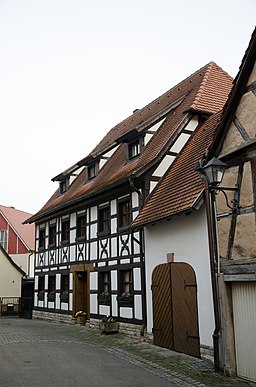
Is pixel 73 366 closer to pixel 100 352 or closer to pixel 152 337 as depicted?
pixel 100 352

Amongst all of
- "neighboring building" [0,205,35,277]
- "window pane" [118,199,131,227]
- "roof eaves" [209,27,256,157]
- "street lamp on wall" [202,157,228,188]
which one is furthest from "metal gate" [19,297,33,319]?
"street lamp on wall" [202,157,228,188]

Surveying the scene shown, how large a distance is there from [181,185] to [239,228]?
3.79 metres

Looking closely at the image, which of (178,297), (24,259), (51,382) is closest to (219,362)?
(178,297)

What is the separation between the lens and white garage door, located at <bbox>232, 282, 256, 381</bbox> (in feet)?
27.1

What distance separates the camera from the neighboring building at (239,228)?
8.35m

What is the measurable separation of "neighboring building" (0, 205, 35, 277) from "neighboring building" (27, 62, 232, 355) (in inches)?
482

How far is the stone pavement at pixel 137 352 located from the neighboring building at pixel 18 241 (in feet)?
56.0

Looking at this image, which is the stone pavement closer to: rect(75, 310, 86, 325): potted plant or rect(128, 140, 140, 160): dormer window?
rect(75, 310, 86, 325): potted plant

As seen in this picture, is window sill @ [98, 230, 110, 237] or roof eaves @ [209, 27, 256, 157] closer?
roof eaves @ [209, 27, 256, 157]

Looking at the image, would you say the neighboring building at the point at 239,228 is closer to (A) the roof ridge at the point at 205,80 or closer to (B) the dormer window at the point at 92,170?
(A) the roof ridge at the point at 205,80

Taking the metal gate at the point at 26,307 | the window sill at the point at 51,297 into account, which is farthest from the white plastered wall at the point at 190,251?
the metal gate at the point at 26,307

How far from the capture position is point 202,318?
10547 mm

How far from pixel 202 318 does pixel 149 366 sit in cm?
175

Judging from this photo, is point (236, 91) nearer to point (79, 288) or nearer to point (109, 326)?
point (109, 326)
